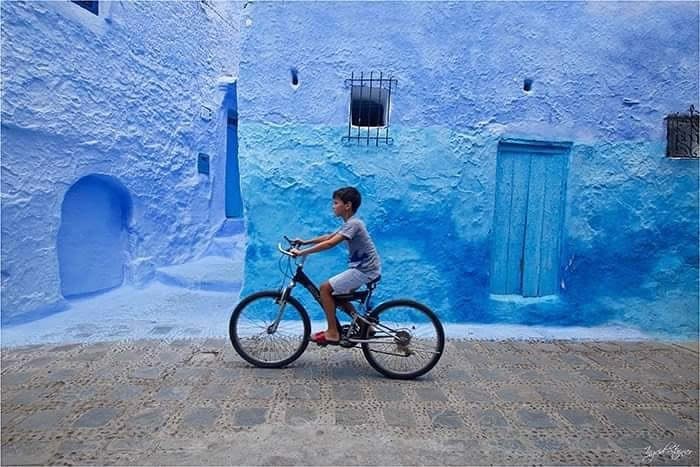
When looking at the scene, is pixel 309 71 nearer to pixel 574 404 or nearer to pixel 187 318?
pixel 187 318

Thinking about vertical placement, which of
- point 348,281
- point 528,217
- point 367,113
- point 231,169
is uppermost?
point 367,113

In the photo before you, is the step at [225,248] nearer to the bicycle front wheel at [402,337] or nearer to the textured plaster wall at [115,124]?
the textured plaster wall at [115,124]

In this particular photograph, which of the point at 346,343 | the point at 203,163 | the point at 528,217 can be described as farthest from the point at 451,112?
the point at 203,163

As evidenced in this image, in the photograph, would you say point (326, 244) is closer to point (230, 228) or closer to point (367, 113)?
point (367, 113)

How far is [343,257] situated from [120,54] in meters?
4.53

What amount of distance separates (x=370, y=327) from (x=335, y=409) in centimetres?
78

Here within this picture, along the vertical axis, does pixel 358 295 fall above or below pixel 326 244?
below

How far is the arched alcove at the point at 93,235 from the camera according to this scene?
6.20 m

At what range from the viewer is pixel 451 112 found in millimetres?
5168

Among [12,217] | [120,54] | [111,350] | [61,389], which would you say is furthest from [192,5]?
[61,389]

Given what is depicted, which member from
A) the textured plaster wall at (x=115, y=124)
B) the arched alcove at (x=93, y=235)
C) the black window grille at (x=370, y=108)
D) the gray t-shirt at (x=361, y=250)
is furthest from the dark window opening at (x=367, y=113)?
the arched alcove at (x=93, y=235)

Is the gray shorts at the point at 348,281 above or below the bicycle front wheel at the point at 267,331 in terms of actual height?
above

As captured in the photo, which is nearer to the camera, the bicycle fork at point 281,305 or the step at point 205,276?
the bicycle fork at point 281,305

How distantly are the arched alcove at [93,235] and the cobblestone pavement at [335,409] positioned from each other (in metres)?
2.27
